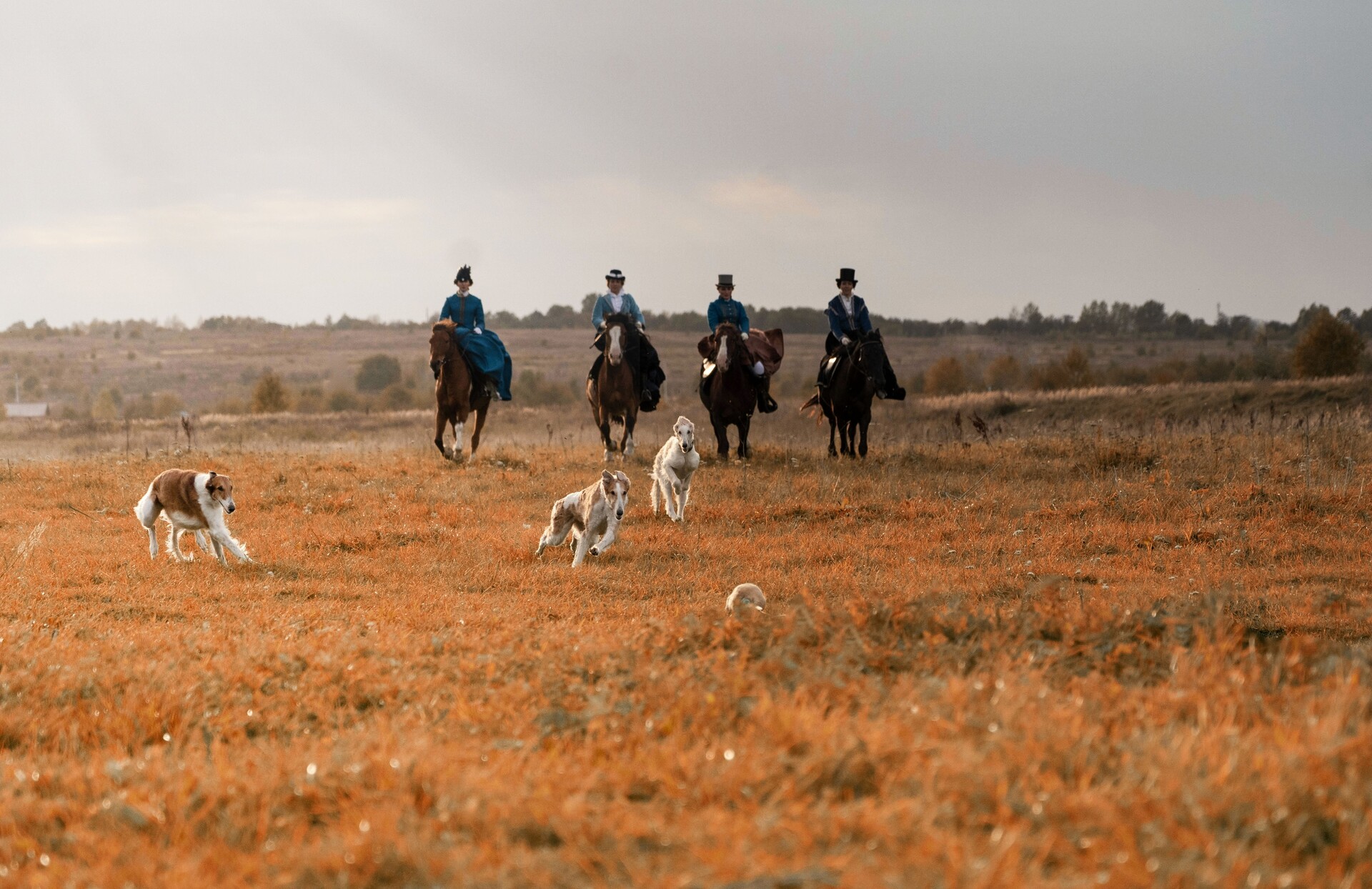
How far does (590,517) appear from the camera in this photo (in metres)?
11.9

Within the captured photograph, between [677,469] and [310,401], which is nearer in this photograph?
[677,469]

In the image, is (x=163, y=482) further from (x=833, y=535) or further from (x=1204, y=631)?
(x=1204, y=631)

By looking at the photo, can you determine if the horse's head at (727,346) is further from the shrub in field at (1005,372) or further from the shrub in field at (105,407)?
the shrub in field at (1005,372)

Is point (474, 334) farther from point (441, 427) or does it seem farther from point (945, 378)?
point (945, 378)

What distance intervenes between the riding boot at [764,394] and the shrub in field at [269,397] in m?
35.3

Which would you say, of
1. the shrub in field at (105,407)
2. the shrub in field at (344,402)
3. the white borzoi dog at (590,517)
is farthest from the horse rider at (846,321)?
the shrub in field at (105,407)

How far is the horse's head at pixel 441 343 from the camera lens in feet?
68.7

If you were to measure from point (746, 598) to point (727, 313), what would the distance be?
42.0ft

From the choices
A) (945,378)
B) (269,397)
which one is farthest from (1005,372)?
(269,397)

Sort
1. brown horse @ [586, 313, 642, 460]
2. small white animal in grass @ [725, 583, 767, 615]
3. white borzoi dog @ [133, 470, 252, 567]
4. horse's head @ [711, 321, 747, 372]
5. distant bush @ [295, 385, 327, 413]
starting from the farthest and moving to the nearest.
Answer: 1. distant bush @ [295, 385, 327, 413]
2. brown horse @ [586, 313, 642, 460]
3. horse's head @ [711, 321, 747, 372]
4. white borzoi dog @ [133, 470, 252, 567]
5. small white animal in grass @ [725, 583, 767, 615]

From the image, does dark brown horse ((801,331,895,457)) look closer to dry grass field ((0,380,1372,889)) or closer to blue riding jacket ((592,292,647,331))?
blue riding jacket ((592,292,647,331))

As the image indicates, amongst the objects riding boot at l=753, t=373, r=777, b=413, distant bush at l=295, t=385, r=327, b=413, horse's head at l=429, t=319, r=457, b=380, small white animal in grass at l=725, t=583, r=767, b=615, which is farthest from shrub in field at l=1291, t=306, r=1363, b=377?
small white animal in grass at l=725, t=583, r=767, b=615

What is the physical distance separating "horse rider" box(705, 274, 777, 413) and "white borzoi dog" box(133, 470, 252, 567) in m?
10.8

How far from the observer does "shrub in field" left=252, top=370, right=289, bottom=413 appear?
165ft
